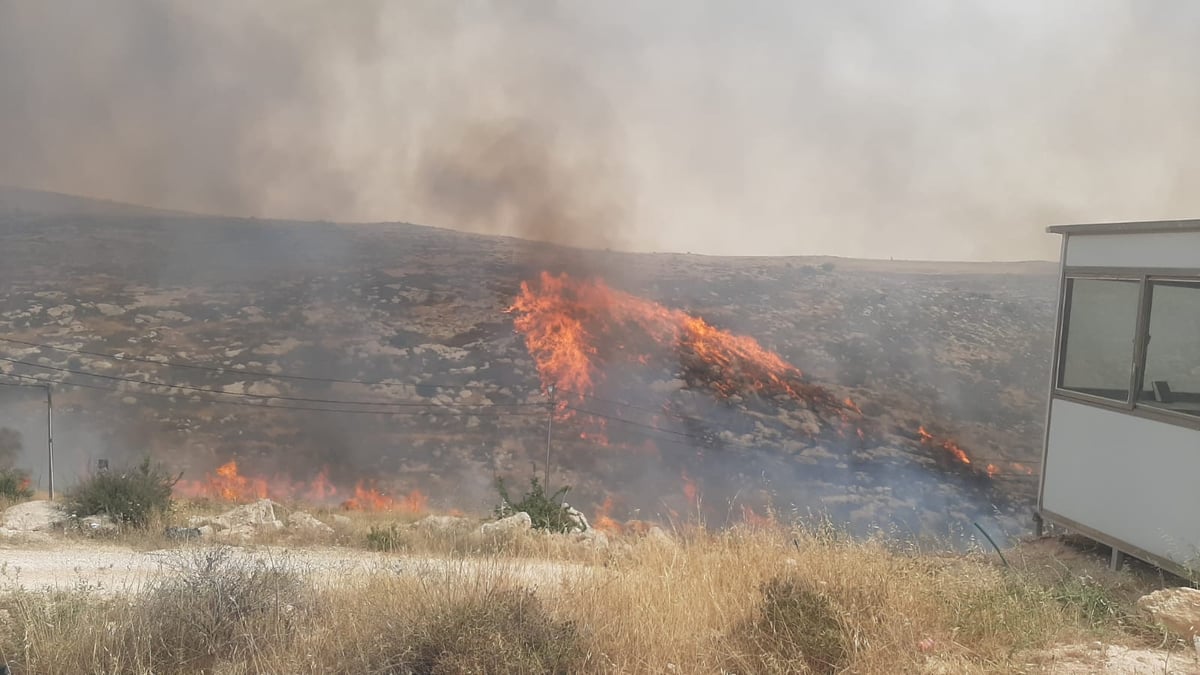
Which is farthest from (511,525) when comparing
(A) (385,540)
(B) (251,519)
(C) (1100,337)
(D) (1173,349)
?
(D) (1173,349)

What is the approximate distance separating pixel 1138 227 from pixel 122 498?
49.2 feet

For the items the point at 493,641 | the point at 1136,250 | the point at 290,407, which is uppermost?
the point at 1136,250

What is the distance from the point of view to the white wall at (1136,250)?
7.87 meters

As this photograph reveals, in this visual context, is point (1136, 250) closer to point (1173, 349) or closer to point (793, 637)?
point (1173, 349)

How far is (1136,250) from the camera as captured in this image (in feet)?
28.2

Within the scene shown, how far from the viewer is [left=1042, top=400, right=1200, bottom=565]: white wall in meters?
7.64

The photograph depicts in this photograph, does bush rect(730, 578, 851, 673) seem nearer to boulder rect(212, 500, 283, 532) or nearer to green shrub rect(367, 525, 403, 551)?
green shrub rect(367, 525, 403, 551)

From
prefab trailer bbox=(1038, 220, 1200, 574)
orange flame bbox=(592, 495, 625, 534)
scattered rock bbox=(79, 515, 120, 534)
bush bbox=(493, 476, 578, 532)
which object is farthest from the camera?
orange flame bbox=(592, 495, 625, 534)

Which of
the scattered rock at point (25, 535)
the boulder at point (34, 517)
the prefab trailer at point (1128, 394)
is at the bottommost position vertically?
the boulder at point (34, 517)

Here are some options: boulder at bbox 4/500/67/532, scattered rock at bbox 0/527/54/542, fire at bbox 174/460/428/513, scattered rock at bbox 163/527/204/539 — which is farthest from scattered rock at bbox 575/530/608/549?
boulder at bbox 4/500/67/532

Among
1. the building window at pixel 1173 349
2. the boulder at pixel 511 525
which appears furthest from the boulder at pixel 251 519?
the building window at pixel 1173 349

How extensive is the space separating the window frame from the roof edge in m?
0.43

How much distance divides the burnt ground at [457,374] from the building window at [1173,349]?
288 inches

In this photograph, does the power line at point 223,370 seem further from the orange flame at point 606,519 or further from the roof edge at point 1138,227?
the roof edge at point 1138,227
